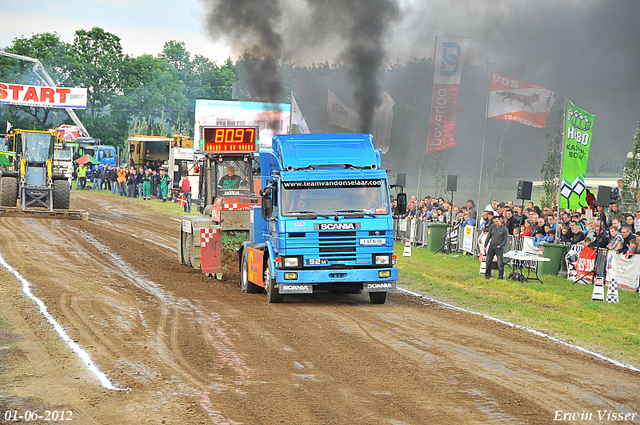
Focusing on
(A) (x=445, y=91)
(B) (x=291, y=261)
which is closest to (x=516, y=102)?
(A) (x=445, y=91)

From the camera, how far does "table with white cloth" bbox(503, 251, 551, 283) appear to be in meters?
17.3

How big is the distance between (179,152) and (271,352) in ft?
119

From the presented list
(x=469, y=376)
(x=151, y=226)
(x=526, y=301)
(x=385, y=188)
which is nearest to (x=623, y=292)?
(x=526, y=301)

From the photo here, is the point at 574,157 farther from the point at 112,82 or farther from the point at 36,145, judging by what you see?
the point at 112,82

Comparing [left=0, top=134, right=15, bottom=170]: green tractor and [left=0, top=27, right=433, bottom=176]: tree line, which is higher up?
[left=0, top=27, right=433, bottom=176]: tree line

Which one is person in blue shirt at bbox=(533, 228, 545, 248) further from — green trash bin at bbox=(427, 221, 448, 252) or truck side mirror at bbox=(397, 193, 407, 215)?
truck side mirror at bbox=(397, 193, 407, 215)

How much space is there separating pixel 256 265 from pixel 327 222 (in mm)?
2087

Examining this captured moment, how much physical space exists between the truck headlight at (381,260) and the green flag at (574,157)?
26.4 ft

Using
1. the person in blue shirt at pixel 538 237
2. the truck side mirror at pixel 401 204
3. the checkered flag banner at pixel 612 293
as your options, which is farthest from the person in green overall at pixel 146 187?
the checkered flag banner at pixel 612 293

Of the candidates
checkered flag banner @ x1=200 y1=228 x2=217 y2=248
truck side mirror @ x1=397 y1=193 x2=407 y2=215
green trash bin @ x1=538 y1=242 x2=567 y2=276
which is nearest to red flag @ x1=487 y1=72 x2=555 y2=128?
green trash bin @ x1=538 y1=242 x2=567 y2=276

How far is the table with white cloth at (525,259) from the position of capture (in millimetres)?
17278

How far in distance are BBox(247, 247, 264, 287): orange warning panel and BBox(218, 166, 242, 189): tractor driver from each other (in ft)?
10.1

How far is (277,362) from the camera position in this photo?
28.6ft

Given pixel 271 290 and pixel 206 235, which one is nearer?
pixel 271 290
